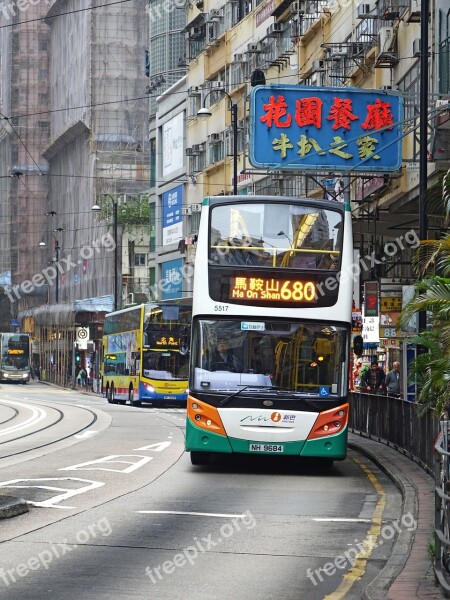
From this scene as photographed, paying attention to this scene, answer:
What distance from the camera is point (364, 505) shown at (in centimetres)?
1628

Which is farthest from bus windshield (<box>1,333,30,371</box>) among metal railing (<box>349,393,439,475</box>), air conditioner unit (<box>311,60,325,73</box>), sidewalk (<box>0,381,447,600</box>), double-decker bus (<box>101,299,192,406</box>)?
sidewalk (<box>0,381,447,600</box>)

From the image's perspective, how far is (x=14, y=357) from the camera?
89375 millimetres

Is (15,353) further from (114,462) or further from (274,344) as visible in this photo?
(274,344)

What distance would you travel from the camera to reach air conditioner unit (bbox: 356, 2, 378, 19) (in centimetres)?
3462

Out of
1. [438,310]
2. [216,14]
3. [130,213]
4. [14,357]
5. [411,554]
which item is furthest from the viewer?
[130,213]

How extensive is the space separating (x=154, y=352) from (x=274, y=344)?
24970mm

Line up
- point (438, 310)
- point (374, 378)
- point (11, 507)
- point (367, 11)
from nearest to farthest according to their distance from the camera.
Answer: point (11, 507) < point (438, 310) < point (374, 378) < point (367, 11)

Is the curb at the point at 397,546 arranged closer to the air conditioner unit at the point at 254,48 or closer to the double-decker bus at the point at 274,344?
the double-decker bus at the point at 274,344

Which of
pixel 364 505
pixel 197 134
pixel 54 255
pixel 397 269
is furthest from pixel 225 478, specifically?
pixel 54 255

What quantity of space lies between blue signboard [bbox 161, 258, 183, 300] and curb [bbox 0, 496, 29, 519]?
179 feet

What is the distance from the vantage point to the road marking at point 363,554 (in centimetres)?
991

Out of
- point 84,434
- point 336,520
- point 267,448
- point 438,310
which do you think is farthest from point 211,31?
point 336,520

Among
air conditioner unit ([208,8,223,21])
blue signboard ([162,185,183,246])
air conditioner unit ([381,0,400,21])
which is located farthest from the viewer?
blue signboard ([162,185,183,246])

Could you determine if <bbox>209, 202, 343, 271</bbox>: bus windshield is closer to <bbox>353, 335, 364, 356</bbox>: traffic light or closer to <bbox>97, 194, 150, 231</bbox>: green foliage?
<bbox>353, 335, 364, 356</bbox>: traffic light
